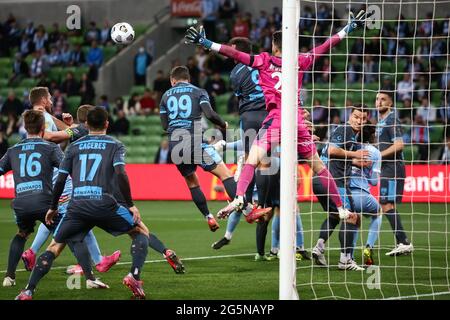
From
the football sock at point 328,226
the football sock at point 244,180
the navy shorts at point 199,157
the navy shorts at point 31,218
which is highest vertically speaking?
the navy shorts at point 199,157

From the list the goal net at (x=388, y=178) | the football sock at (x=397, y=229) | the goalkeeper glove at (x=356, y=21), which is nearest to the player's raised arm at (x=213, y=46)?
the goal net at (x=388, y=178)

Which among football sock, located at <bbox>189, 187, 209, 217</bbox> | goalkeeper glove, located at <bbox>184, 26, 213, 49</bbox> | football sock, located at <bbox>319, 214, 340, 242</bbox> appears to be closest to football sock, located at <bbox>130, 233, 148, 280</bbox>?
goalkeeper glove, located at <bbox>184, 26, 213, 49</bbox>

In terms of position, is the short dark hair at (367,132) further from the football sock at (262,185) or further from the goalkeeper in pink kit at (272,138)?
the football sock at (262,185)

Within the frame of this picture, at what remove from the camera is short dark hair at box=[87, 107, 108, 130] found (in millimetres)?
8664

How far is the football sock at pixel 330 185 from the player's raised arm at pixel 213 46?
1.40 meters

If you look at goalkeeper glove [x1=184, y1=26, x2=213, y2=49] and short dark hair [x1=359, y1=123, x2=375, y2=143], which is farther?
short dark hair [x1=359, y1=123, x2=375, y2=143]

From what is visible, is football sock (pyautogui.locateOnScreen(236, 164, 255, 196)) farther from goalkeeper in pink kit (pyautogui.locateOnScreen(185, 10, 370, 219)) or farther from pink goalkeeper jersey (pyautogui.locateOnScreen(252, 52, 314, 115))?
pink goalkeeper jersey (pyautogui.locateOnScreen(252, 52, 314, 115))

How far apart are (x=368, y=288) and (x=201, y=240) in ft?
17.3

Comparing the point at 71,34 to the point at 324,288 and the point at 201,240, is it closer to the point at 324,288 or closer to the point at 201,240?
the point at 201,240

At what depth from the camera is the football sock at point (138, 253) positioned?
8711mm

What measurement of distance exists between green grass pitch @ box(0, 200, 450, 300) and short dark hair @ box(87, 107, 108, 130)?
156 centimetres

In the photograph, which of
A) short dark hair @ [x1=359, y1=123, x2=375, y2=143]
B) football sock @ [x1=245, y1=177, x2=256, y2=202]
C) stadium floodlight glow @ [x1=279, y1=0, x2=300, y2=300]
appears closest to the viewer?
stadium floodlight glow @ [x1=279, y1=0, x2=300, y2=300]

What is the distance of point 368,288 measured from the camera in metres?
9.18

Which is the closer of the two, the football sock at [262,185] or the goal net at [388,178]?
the goal net at [388,178]
